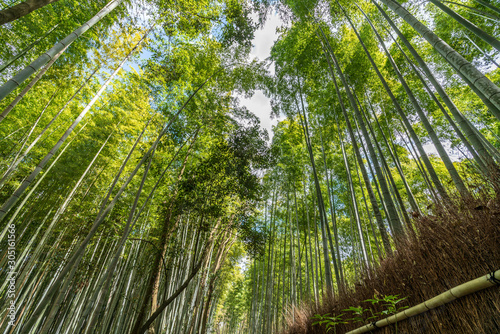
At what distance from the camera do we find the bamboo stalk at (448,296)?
0.83m

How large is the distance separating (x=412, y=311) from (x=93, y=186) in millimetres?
6528

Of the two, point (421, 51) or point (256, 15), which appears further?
point (421, 51)

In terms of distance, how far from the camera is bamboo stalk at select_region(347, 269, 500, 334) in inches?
32.6

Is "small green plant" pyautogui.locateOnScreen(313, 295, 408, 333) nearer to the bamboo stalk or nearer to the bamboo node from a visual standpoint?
the bamboo stalk

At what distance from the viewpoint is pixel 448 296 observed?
38.2 inches

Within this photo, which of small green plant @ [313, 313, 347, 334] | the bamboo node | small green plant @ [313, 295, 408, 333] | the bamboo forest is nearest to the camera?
the bamboo node

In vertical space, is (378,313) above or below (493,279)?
below

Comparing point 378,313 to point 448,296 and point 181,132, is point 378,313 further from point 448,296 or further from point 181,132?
point 181,132

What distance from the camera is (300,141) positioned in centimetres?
669

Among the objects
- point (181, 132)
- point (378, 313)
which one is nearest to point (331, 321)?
point (378, 313)

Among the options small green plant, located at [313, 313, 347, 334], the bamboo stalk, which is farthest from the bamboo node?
small green plant, located at [313, 313, 347, 334]

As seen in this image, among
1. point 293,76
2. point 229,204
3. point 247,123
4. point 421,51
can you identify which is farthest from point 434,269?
point 421,51

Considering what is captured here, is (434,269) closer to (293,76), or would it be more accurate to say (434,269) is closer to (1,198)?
(293,76)

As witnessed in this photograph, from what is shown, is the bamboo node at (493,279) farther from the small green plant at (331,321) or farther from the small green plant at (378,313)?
the small green plant at (331,321)
